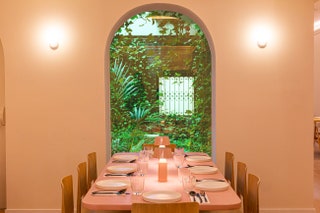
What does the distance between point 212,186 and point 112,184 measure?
739 millimetres

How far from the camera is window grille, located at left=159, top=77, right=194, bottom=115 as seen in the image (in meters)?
5.22

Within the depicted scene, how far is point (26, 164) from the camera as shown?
4645mm

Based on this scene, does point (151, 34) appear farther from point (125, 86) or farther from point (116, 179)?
point (116, 179)

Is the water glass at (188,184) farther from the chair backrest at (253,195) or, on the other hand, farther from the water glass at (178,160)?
the water glass at (178,160)

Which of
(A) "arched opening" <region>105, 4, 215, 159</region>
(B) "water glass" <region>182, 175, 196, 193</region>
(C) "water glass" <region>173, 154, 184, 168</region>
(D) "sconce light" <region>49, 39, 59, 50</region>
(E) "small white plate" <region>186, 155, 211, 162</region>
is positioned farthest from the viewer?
(A) "arched opening" <region>105, 4, 215, 159</region>

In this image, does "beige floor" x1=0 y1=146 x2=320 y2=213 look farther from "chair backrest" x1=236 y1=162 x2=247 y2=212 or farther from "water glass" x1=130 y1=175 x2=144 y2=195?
"water glass" x1=130 y1=175 x2=144 y2=195

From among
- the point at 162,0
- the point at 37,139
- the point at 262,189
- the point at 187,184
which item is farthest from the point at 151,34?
the point at 187,184

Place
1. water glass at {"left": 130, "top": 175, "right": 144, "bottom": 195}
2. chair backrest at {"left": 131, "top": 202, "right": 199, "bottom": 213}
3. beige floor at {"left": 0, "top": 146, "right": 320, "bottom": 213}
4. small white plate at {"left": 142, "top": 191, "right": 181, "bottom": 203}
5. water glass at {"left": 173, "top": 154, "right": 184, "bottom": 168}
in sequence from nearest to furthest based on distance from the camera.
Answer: chair backrest at {"left": 131, "top": 202, "right": 199, "bottom": 213} → small white plate at {"left": 142, "top": 191, "right": 181, "bottom": 203} → water glass at {"left": 130, "top": 175, "right": 144, "bottom": 195} → water glass at {"left": 173, "top": 154, "right": 184, "bottom": 168} → beige floor at {"left": 0, "top": 146, "right": 320, "bottom": 213}

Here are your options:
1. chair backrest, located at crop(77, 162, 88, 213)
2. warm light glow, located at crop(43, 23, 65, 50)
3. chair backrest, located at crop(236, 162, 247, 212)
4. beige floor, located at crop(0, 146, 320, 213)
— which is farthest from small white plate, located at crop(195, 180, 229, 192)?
warm light glow, located at crop(43, 23, 65, 50)

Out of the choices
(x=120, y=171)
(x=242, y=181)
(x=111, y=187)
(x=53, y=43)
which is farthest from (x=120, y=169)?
(x=53, y=43)

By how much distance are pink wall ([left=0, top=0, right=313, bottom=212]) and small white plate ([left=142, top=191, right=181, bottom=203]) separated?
2.15 metres

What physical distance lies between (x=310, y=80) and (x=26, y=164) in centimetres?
355

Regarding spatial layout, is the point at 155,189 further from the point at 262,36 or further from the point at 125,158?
the point at 262,36

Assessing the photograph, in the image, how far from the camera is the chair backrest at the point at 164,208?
6.68ft
